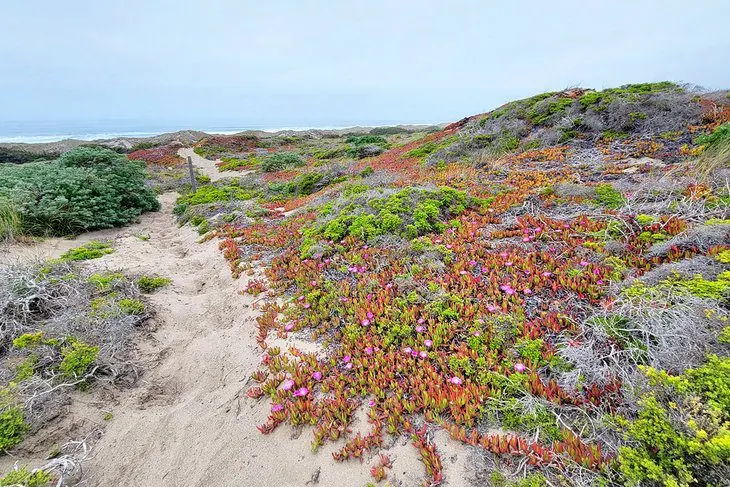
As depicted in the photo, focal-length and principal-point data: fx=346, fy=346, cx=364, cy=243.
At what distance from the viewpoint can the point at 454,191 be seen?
764 cm

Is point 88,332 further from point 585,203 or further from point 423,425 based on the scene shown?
point 585,203

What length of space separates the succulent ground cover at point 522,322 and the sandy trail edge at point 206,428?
0.47ft

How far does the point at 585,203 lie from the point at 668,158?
4.43m

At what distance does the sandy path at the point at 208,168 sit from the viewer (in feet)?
77.8

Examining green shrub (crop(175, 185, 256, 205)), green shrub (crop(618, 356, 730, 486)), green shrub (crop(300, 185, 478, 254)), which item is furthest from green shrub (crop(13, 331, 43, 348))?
green shrub (crop(175, 185, 256, 205))

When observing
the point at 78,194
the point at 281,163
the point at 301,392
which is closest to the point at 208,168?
the point at 281,163

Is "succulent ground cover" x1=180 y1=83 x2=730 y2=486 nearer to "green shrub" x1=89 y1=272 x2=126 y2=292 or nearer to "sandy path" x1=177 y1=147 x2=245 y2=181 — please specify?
"green shrub" x1=89 y1=272 x2=126 y2=292

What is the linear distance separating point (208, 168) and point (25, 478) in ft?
92.8

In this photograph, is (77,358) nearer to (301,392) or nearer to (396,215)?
(301,392)

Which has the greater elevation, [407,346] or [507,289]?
[507,289]

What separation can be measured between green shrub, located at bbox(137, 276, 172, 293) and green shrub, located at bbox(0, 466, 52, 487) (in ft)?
12.0

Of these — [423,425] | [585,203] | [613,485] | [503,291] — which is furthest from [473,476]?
[585,203]

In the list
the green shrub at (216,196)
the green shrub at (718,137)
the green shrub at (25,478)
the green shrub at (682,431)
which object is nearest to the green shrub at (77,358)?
the green shrub at (25,478)

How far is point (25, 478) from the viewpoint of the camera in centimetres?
270
